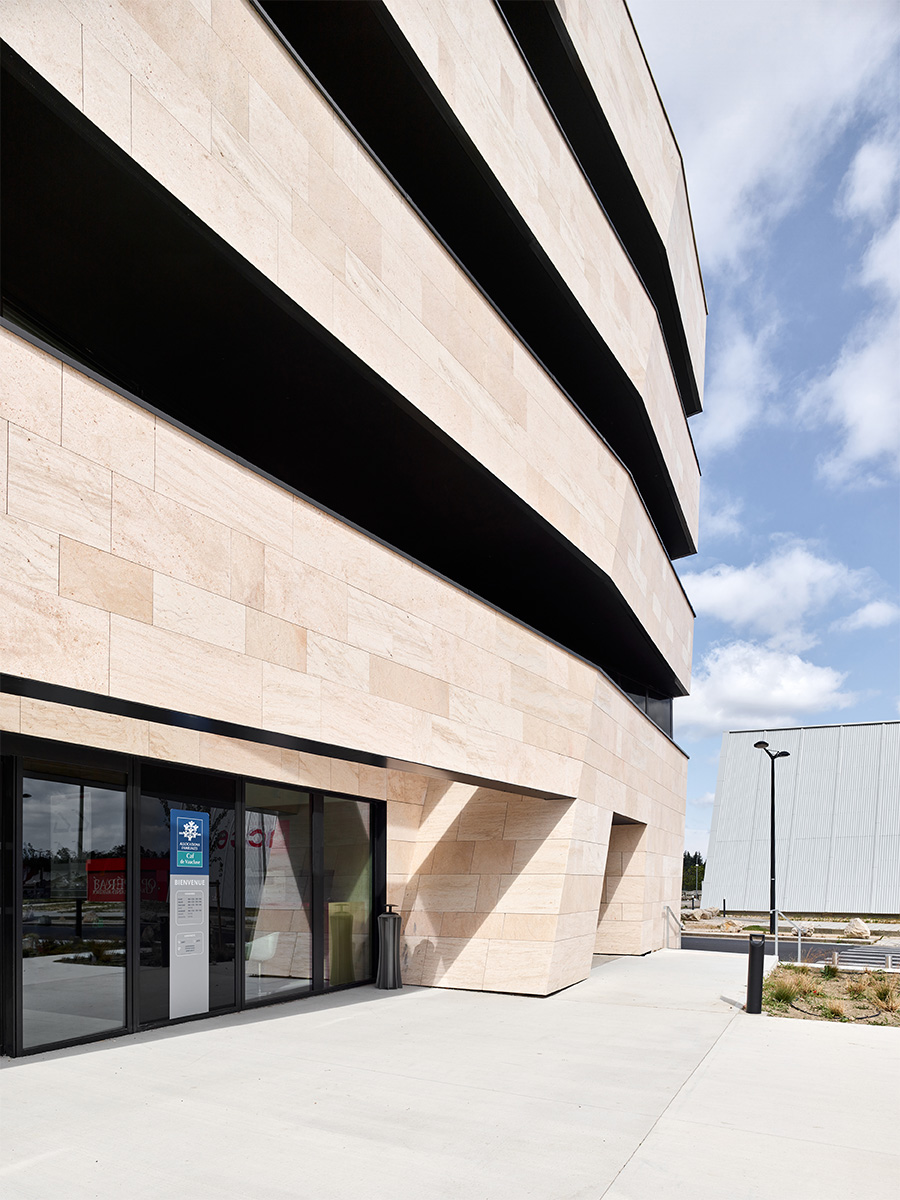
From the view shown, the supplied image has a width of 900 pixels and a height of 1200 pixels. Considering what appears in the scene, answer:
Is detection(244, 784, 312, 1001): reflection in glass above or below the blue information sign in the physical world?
below

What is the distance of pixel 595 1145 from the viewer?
7191 millimetres

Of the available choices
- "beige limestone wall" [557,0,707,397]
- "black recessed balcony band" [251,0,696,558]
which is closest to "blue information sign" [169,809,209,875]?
"black recessed balcony band" [251,0,696,558]

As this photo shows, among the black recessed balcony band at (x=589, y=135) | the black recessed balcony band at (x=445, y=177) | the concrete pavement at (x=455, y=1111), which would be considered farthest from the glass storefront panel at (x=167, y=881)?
the black recessed balcony band at (x=589, y=135)

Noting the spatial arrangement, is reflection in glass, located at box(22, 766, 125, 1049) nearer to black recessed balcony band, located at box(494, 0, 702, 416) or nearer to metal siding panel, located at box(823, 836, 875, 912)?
black recessed balcony band, located at box(494, 0, 702, 416)

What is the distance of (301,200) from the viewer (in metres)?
10.1

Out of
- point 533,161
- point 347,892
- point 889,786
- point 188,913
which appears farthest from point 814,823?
point 188,913

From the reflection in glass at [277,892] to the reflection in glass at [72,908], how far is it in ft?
7.93

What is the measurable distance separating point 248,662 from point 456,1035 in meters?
5.82

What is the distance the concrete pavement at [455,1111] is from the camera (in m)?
6.40

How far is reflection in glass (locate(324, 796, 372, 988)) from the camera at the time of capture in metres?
14.8

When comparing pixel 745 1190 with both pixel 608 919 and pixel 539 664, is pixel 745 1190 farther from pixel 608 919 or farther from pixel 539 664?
pixel 608 919

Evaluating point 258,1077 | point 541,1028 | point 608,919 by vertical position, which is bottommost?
point 608,919

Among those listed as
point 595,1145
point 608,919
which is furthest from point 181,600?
point 608,919

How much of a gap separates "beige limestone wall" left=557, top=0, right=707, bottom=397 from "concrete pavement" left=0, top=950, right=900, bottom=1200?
16697mm
